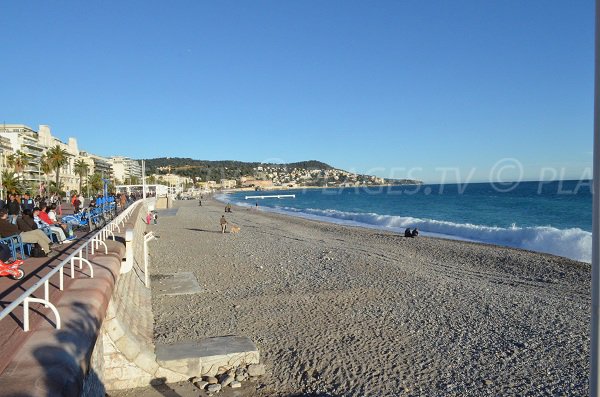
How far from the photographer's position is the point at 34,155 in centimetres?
7581

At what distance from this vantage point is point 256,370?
642cm

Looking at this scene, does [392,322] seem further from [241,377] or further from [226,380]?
[226,380]

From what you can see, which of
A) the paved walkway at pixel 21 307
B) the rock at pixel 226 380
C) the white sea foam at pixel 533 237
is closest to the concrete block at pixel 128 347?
the paved walkway at pixel 21 307

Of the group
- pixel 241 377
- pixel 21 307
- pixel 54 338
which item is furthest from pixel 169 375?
pixel 54 338

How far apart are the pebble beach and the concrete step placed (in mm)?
398

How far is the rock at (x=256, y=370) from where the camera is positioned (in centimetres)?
637

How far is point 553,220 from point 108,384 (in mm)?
46087

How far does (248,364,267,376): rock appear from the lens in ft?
20.9

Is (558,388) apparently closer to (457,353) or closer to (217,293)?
(457,353)

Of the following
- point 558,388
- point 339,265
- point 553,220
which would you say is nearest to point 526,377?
point 558,388

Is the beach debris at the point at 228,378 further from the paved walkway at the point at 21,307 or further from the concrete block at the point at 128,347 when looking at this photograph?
the paved walkway at the point at 21,307

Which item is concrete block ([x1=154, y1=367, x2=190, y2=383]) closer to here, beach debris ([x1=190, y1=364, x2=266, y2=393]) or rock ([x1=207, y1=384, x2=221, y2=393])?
beach debris ([x1=190, y1=364, x2=266, y2=393])

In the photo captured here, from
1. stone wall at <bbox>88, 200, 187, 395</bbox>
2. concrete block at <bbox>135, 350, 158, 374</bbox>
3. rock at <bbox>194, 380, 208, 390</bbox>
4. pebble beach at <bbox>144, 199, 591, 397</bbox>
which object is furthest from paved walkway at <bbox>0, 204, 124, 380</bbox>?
pebble beach at <bbox>144, 199, 591, 397</bbox>

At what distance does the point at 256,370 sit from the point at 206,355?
0.74 meters
